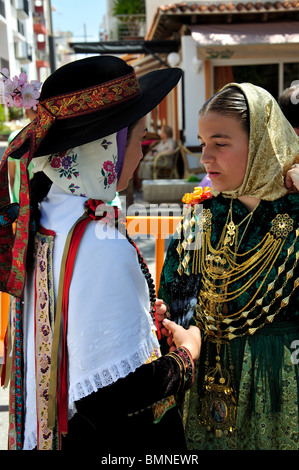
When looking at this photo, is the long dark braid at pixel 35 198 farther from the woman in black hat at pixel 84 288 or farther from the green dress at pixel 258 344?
the green dress at pixel 258 344

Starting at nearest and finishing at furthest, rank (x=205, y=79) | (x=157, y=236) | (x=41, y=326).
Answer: (x=41, y=326) < (x=157, y=236) < (x=205, y=79)

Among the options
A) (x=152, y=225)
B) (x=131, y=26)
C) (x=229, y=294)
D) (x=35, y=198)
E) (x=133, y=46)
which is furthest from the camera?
(x=131, y=26)

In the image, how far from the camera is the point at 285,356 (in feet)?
5.91

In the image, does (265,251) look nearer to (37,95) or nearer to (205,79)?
(37,95)

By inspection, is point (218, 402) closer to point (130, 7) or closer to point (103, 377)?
point (103, 377)

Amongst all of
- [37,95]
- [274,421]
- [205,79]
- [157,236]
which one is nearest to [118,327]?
[37,95]

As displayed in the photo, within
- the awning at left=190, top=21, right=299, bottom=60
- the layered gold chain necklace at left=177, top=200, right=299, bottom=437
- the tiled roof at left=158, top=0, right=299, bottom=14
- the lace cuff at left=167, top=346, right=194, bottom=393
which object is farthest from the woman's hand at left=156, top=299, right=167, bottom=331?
the tiled roof at left=158, top=0, right=299, bottom=14

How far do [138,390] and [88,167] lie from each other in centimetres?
60

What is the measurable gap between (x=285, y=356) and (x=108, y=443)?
826mm

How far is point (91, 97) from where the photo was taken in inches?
48.9

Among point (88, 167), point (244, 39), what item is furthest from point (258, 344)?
point (244, 39)

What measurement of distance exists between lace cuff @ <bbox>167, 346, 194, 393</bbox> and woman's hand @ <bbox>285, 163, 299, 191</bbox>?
2.55 feet

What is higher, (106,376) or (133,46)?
(133,46)

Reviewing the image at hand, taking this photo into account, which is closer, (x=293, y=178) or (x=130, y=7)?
(x=293, y=178)
